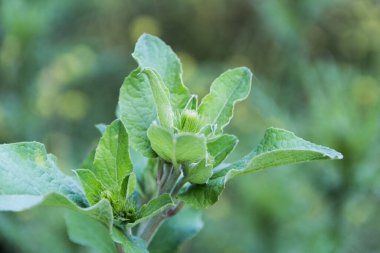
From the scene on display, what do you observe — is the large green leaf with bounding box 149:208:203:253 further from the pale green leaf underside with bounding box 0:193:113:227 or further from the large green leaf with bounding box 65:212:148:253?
the pale green leaf underside with bounding box 0:193:113:227

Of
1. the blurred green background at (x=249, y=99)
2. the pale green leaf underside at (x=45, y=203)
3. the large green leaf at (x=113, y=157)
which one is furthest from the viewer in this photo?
the blurred green background at (x=249, y=99)

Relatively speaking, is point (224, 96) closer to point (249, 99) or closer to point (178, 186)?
point (178, 186)

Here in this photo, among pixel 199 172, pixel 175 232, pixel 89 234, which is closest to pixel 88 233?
pixel 89 234

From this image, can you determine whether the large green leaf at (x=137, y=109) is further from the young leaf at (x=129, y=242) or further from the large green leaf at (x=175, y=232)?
the large green leaf at (x=175, y=232)

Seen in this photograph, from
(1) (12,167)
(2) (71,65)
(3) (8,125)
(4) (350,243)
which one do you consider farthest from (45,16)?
(1) (12,167)

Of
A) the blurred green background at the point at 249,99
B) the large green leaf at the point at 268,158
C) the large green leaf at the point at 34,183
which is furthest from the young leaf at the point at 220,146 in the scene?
the blurred green background at the point at 249,99

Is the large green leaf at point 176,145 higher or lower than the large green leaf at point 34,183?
higher

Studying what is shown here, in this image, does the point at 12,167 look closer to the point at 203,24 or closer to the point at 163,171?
the point at 163,171

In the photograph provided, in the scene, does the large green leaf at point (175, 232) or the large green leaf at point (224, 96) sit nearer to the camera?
the large green leaf at point (224, 96)
